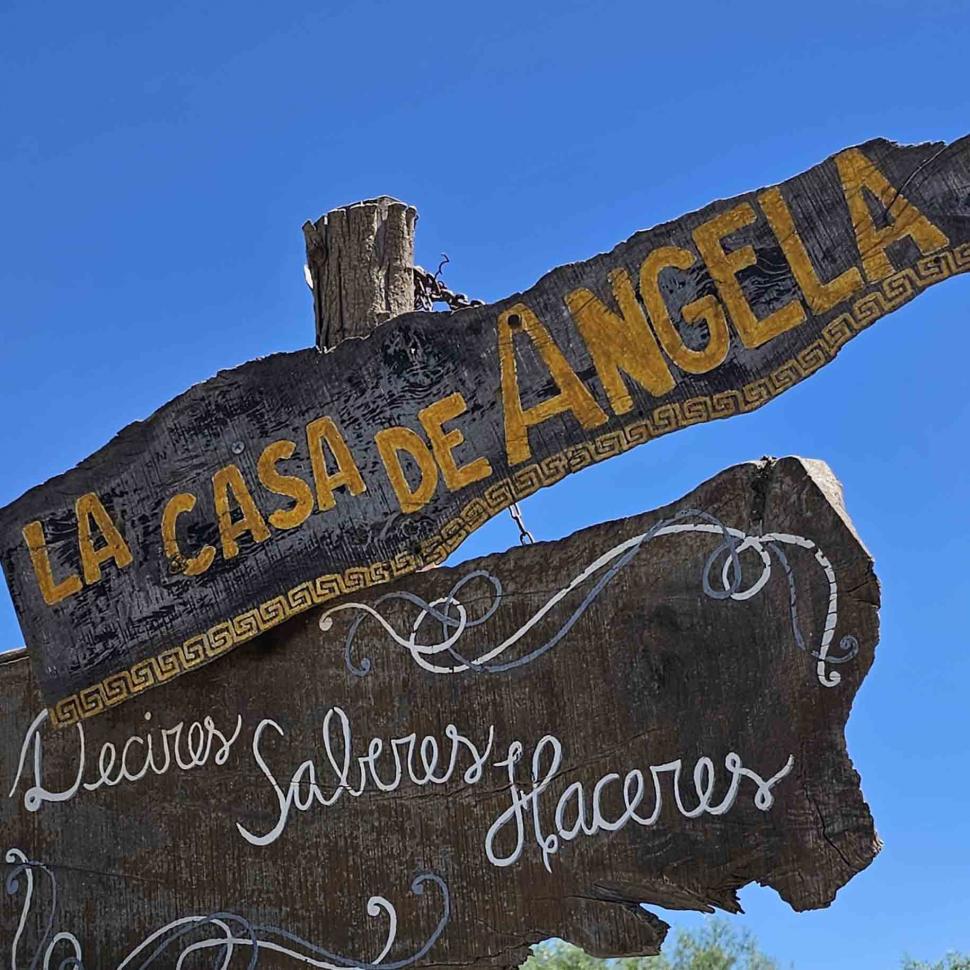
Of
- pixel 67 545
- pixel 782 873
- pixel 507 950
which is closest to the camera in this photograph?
pixel 782 873

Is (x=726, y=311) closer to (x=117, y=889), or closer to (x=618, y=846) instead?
(x=618, y=846)

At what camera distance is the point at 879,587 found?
171 inches

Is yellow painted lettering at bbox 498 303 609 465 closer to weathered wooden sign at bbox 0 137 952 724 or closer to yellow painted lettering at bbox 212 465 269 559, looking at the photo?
weathered wooden sign at bbox 0 137 952 724

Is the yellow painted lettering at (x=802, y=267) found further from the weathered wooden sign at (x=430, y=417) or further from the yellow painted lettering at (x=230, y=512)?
the yellow painted lettering at (x=230, y=512)

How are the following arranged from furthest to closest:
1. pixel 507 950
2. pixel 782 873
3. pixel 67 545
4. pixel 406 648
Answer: pixel 67 545 < pixel 406 648 < pixel 507 950 < pixel 782 873

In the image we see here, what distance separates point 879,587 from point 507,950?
143cm

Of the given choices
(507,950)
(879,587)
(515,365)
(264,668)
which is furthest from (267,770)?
(879,587)

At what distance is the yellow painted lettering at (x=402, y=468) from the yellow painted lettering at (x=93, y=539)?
92 cm

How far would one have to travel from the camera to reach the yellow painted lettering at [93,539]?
17.4ft

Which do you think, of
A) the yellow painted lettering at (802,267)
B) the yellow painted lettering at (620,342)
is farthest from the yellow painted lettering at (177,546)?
the yellow painted lettering at (802,267)

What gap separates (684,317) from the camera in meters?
4.70

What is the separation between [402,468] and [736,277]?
1131 mm

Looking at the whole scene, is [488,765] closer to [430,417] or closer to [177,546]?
[430,417]

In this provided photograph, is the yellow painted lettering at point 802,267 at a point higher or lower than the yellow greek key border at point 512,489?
higher
